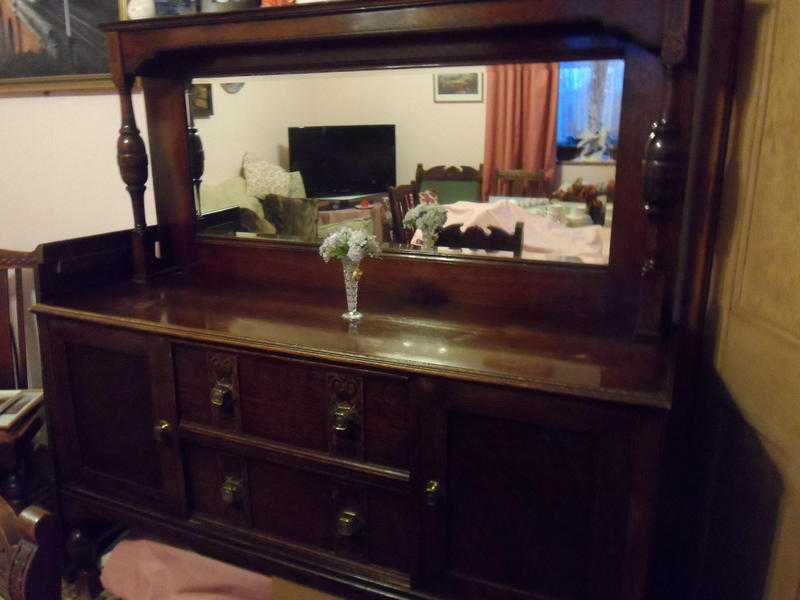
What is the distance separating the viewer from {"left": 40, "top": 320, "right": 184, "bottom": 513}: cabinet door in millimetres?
1557

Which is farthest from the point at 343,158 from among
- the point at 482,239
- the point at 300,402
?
the point at 300,402

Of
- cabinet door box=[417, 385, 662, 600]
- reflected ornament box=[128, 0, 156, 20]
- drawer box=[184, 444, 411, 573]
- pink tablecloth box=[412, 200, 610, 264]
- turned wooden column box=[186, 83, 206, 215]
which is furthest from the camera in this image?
turned wooden column box=[186, 83, 206, 215]

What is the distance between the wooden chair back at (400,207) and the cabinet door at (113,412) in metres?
0.63

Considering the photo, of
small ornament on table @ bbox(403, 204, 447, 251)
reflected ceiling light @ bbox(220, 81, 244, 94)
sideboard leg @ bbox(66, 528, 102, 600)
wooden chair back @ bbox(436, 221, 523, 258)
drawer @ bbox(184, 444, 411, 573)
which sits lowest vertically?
sideboard leg @ bbox(66, 528, 102, 600)

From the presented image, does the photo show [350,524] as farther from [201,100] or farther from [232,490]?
[201,100]

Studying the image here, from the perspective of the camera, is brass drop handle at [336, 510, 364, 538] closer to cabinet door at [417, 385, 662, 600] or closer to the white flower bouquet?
cabinet door at [417, 385, 662, 600]

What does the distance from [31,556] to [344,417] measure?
64cm

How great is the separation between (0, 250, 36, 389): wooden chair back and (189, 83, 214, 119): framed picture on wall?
0.82 m

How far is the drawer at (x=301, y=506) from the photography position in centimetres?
140

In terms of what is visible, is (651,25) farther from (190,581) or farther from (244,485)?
(190,581)

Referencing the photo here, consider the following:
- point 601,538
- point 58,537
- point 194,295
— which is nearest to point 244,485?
point 194,295

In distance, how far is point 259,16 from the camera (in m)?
1.52

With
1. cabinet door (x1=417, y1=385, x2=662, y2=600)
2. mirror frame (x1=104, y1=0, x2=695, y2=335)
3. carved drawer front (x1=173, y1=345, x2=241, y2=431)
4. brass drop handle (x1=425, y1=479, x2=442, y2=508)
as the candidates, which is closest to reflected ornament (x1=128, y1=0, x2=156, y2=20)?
mirror frame (x1=104, y1=0, x2=695, y2=335)

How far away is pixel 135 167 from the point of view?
5.94 ft
